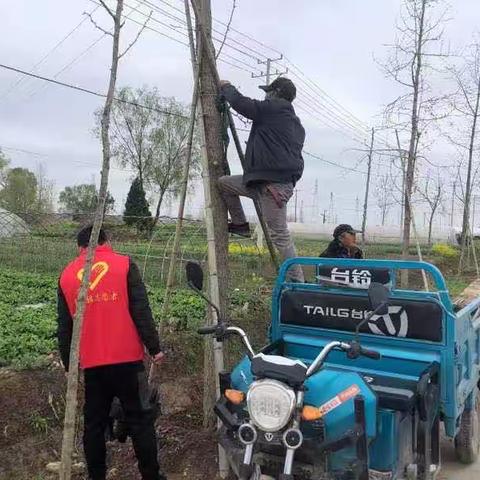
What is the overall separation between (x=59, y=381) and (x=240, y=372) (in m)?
2.49

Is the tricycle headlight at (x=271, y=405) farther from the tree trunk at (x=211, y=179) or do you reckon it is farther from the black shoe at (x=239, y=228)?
the black shoe at (x=239, y=228)

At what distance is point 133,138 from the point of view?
141 feet

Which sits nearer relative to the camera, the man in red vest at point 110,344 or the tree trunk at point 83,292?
the tree trunk at point 83,292

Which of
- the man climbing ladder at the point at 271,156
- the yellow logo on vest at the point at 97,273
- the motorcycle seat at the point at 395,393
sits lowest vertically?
the motorcycle seat at the point at 395,393

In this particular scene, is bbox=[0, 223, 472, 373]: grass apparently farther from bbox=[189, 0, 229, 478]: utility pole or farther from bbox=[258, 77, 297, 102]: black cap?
bbox=[258, 77, 297, 102]: black cap

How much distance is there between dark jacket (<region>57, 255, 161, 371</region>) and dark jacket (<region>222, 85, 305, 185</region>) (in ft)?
4.44

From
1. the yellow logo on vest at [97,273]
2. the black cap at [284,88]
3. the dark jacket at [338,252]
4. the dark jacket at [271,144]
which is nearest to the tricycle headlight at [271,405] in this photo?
the yellow logo on vest at [97,273]

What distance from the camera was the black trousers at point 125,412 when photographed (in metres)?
3.88

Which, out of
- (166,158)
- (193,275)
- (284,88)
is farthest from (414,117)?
A: (166,158)

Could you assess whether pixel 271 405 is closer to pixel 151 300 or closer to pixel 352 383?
pixel 352 383

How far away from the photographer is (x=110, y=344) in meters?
3.75

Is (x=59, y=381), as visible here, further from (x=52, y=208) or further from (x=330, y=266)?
(x=52, y=208)

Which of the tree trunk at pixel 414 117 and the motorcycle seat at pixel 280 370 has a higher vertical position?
the tree trunk at pixel 414 117

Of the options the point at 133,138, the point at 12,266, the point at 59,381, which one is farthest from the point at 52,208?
the point at 59,381
